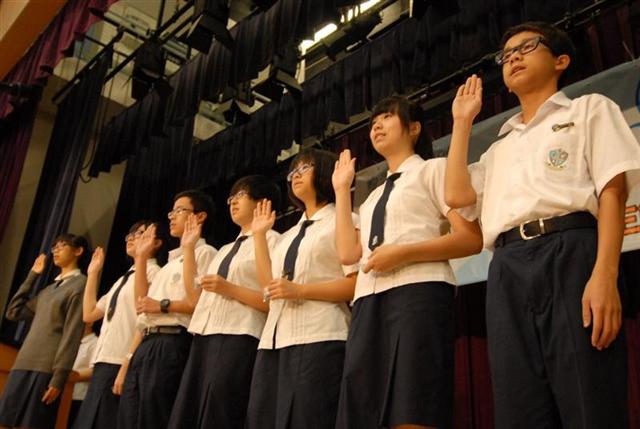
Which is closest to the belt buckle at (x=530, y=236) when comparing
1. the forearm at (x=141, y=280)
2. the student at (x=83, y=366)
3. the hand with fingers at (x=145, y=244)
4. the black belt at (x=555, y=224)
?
the black belt at (x=555, y=224)

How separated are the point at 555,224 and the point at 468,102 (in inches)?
18.9

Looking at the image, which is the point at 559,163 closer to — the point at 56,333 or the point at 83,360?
the point at 56,333

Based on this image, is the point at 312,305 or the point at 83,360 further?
the point at 83,360

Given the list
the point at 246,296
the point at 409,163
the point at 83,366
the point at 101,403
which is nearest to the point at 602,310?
the point at 409,163

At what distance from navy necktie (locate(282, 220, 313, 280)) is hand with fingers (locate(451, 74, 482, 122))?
0.76m

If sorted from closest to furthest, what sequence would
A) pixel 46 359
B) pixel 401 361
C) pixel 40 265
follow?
pixel 401 361 → pixel 46 359 → pixel 40 265

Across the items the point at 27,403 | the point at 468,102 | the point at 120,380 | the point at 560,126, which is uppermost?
the point at 468,102

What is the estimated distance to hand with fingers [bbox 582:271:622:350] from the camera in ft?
4.01

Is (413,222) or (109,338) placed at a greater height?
(413,222)

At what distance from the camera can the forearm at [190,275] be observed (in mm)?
2584

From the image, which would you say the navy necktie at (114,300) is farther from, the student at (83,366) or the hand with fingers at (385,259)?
the hand with fingers at (385,259)

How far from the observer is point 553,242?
135 centimetres

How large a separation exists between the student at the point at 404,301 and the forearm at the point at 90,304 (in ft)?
6.18

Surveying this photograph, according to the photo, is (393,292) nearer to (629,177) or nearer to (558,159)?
(558,159)
